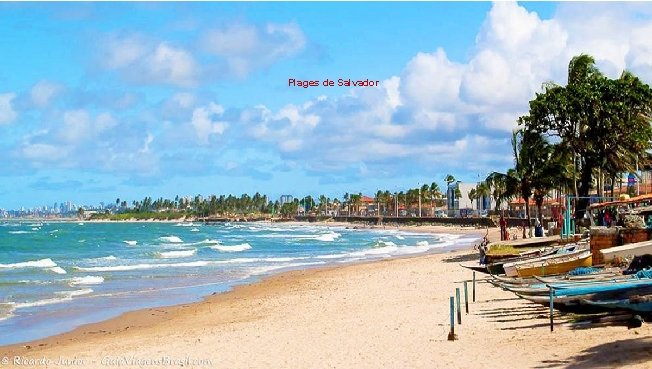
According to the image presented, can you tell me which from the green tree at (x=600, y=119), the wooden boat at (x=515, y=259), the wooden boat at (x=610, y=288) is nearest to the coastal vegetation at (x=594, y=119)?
the green tree at (x=600, y=119)

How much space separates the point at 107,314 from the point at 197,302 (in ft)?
10.6

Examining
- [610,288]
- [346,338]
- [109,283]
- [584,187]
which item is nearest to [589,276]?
[610,288]

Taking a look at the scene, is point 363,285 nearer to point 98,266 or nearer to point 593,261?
point 593,261

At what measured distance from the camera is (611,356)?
10.8m

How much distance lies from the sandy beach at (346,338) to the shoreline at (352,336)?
22 mm

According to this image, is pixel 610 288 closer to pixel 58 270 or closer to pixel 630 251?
pixel 630 251

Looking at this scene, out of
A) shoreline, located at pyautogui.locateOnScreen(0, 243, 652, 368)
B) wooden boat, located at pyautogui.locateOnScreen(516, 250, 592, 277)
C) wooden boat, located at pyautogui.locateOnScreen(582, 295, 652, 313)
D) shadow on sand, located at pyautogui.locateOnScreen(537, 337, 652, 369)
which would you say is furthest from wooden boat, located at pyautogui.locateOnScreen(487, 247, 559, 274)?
shadow on sand, located at pyautogui.locateOnScreen(537, 337, 652, 369)

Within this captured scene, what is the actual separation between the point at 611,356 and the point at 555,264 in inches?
394

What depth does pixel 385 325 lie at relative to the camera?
16.1 m

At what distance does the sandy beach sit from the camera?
1194cm

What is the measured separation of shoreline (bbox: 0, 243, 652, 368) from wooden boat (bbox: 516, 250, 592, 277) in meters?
1.06

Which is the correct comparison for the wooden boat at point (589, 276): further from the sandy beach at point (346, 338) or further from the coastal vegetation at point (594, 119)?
the coastal vegetation at point (594, 119)

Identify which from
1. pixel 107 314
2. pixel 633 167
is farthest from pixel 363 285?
pixel 633 167

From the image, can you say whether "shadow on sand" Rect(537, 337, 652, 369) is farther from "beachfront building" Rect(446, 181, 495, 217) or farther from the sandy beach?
"beachfront building" Rect(446, 181, 495, 217)
